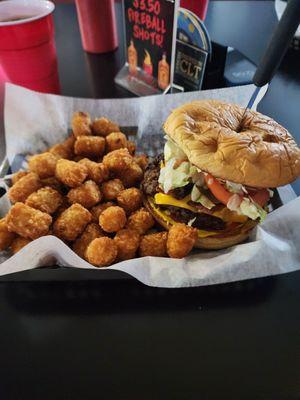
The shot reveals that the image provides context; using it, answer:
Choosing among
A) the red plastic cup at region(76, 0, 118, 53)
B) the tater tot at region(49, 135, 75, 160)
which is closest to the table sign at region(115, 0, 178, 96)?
the red plastic cup at region(76, 0, 118, 53)

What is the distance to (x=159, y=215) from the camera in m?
1.21

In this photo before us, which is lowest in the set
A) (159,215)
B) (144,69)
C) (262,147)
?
(159,215)

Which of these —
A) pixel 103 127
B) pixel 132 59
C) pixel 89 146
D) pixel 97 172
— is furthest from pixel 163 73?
pixel 97 172

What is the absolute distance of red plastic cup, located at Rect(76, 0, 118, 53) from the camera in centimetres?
186

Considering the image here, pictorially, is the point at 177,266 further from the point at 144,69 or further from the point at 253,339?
the point at 144,69

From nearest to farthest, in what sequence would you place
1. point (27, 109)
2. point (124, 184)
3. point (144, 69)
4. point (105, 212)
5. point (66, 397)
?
1. point (66, 397)
2. point (105, 212)
3. point (124, 184)
4. point (27, 109)
5. point (144, 69)

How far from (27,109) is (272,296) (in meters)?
1.18

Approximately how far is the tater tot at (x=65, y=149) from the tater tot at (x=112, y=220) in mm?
390

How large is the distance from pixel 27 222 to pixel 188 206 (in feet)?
1.68

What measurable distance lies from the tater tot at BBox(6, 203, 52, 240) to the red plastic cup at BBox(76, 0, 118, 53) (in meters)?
1.27

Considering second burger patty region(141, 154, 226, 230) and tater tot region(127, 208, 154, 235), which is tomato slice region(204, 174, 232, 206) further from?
tater tot region(127, 208, 154, 235)

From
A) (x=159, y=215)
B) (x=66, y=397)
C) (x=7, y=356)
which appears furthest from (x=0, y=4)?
(x=66, y=397)

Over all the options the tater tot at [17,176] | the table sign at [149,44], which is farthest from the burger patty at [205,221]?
the table sign at [149,44]

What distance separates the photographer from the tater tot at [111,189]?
1.28 metres
